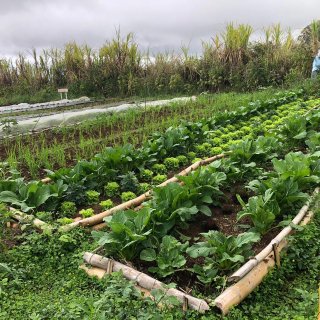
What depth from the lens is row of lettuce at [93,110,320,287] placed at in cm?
275

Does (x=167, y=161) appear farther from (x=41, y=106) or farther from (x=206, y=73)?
(x=206, y=73)

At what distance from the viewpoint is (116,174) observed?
4570mm

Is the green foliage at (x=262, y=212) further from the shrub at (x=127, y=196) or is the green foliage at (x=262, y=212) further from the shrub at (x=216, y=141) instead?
the shrub at (x=216, y=141)

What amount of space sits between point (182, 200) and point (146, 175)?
132 centimetres

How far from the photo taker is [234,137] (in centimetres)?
639

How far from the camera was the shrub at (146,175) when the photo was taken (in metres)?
4.66

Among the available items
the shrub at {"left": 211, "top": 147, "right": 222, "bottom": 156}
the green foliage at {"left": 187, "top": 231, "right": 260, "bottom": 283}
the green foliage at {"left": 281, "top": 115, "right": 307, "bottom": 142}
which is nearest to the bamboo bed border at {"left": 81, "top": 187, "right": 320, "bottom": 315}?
the green foliage at {"left": 187, "top": 231, "right": 260, "bottom": 283}

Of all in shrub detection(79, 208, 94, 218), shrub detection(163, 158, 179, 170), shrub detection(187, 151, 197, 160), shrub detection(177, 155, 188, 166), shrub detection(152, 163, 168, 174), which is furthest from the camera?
shrub detection(187, 151, 197, 160)

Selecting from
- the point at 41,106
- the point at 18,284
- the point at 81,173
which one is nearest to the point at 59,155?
the point at 81,173

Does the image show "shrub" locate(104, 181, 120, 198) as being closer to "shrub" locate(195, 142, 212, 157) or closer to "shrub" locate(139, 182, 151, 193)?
"shrub" locate(139, 182, 151, 193)

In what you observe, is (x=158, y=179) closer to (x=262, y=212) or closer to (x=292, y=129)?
(x=262, y=212)

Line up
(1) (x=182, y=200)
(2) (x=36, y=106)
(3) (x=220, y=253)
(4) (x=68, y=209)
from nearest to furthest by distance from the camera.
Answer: (3) (x=220, y=253)
(1) (x=182, y=200)
(4) (x=68, y=209)
(2) (x=36, y=106)

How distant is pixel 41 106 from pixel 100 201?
9.45 metres

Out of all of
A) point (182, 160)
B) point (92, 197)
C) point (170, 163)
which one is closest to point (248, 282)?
point (92, 197)
